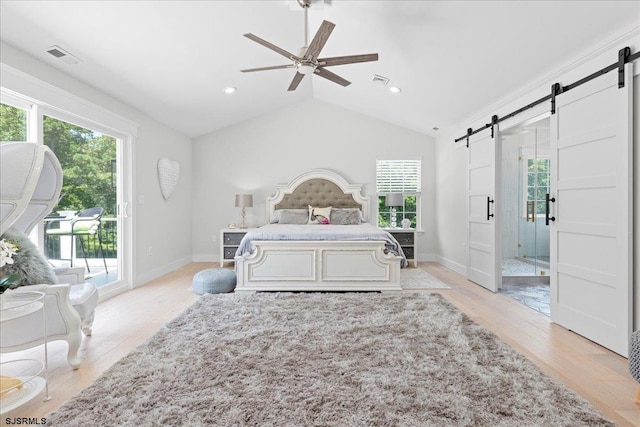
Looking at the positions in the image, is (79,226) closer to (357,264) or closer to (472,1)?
(357,264)

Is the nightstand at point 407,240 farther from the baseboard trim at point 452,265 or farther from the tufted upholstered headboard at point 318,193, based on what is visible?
the tufted upholstered headboard at point 318,193

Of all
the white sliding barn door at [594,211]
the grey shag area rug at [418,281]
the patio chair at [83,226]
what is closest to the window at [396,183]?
the grey shag area rug at [418,281]

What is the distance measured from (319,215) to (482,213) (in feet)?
8.16

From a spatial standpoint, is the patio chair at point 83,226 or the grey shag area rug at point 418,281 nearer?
the patio chair at point 83,226

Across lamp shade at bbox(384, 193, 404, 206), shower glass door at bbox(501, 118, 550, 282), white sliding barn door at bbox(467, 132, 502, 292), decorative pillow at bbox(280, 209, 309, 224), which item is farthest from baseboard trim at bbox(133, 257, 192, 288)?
shower glass door at bbox(501, 118, 550, 282)

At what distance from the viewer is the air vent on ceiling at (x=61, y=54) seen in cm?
284

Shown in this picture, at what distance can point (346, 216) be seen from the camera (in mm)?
5844

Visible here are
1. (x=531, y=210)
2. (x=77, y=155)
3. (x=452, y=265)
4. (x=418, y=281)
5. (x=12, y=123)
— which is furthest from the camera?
(x=452, y=265)

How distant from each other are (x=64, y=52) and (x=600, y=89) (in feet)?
13.7

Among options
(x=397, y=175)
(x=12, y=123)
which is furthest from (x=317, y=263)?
(x=12, y=123)

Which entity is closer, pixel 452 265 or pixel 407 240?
pixel 452 265

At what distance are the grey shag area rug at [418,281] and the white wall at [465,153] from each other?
62 cm

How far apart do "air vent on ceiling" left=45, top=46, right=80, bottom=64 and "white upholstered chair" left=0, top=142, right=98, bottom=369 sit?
1.27 meters

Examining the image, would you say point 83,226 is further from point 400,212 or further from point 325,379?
point 400,212
